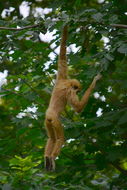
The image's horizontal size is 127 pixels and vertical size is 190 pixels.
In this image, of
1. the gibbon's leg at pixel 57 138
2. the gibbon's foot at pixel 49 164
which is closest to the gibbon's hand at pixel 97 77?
the gibbon's leg at pixel 57 138

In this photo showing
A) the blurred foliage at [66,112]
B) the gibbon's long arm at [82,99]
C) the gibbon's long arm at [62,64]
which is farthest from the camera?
the gibbon's long arm at [62,64]

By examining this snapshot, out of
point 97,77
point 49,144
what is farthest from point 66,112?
point 97,77

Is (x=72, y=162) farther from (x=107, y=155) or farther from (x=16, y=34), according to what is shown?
(x=16, y=34)

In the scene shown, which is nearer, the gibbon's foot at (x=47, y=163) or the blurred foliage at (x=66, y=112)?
the blurred foliage at (x=66, y=112)

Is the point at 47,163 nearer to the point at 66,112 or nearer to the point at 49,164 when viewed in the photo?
the point at 49,164

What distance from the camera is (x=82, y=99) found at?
6.66 metres

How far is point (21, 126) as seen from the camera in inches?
300

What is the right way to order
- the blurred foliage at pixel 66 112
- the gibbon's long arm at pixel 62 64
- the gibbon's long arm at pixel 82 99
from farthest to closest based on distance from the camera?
the gibbon's long arm at pixel 62 64
the gibbon's long arm at pixel 82 99
the blurred foliage at pixel 66 112

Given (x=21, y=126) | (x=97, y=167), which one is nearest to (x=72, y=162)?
(x=97, y=167)

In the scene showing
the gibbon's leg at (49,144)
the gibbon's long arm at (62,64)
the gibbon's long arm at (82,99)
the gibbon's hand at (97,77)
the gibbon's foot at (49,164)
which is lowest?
the gibbon's foot at (49,164)

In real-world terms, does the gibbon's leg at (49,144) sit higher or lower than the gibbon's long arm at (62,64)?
lower

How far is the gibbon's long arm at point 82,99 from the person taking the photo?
21.7 feet

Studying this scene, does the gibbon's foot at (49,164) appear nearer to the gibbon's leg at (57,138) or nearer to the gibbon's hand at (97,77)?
the gibbon's leg at (57,138)

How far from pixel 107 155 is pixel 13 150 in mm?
1955
